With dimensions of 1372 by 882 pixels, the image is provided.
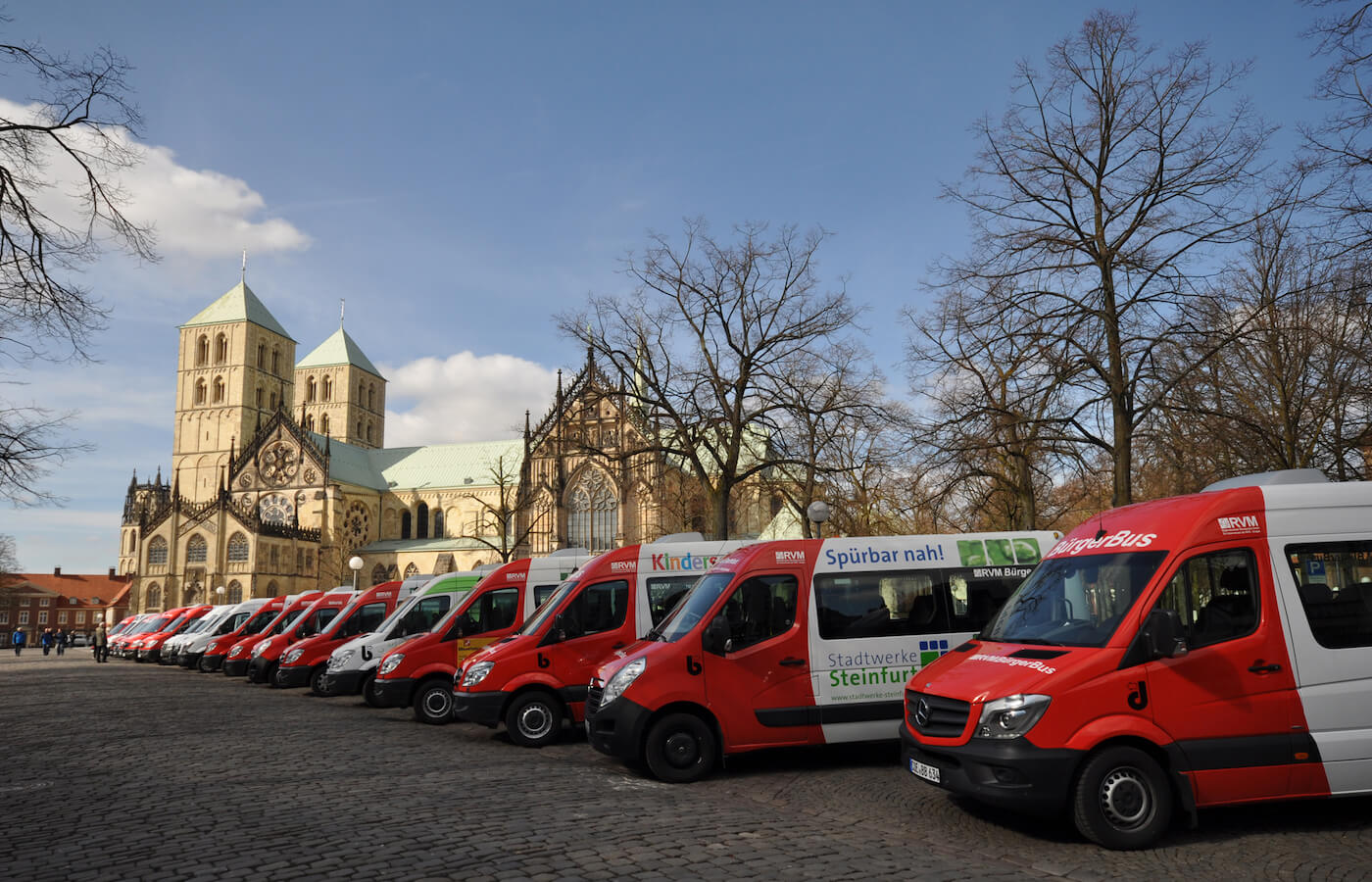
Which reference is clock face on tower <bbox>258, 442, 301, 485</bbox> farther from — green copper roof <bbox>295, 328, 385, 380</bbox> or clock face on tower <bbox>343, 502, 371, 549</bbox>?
green copper roof <bbox>295, 328, 385, 380</bbox>

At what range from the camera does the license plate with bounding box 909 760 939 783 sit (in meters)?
7.32

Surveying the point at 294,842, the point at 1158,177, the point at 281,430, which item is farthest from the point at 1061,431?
the point at 281,430

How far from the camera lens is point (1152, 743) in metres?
6.89

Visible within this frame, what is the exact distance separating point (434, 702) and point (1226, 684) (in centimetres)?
1150

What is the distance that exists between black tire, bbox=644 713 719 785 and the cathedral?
44.9 m

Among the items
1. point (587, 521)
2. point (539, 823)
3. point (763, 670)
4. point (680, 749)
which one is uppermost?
point (587, 521)

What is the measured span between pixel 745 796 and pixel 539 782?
201 cm

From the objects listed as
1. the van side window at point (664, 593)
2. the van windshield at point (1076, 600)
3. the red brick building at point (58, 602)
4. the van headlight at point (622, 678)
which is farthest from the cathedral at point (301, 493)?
the van windshield at point (1076, 600)

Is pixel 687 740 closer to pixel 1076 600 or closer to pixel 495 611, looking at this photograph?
pixel 1076 600

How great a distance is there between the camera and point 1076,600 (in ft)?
24.8

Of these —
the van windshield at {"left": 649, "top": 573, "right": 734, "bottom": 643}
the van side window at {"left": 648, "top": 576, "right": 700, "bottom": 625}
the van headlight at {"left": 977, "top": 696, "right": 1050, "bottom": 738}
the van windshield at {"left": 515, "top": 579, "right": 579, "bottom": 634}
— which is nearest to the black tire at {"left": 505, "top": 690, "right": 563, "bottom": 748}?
the van windshield at {"left": 515, "top": 579, "right": 579, "bottom": 634}

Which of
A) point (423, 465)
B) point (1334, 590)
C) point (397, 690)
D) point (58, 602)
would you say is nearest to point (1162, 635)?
point (1334, 590)

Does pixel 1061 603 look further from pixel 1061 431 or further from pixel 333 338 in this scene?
pixel 333 338

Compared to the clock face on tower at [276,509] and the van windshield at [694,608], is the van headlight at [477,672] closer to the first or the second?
the van windshield at [694,608]
